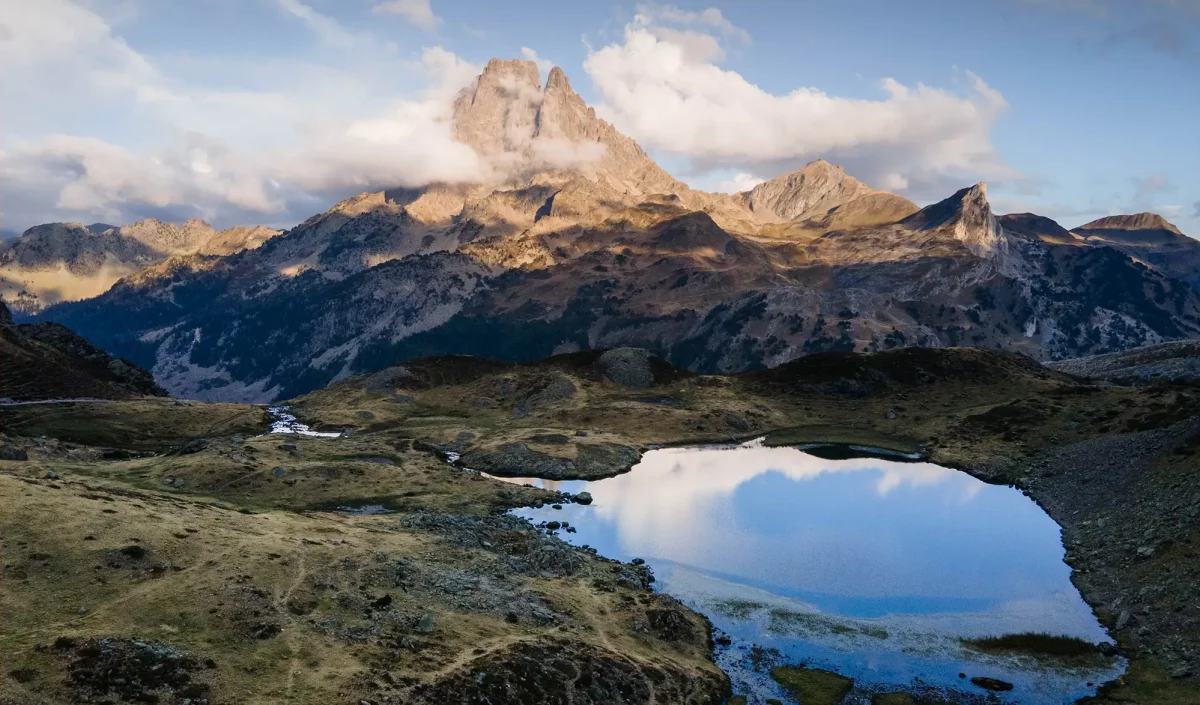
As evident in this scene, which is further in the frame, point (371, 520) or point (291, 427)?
point (291, 427)

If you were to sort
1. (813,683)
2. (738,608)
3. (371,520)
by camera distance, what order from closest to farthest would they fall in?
(813,683) < (738,608) < (371,520)

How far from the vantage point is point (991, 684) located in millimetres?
52469

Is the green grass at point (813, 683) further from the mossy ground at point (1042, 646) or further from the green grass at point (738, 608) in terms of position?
the mossy ground at point (1042, 646)

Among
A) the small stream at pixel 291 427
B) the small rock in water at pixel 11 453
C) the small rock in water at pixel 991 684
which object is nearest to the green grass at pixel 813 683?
the small rock in water at pixel 991 684

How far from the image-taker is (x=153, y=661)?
1453 inches

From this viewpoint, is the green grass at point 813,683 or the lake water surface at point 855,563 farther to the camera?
the lake water surface at point 855,563

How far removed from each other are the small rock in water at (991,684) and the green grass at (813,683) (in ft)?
32.6

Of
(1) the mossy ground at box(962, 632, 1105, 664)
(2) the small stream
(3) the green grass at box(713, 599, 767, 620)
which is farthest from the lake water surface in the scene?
(2) the small stream

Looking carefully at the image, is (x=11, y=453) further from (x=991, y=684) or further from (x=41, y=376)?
(x=41, y=376)

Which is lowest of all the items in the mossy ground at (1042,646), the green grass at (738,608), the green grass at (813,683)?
the green grass at (813,683)

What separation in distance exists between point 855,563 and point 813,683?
1258 inches

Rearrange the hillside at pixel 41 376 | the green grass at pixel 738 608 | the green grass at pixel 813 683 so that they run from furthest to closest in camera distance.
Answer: the hillside at pixel 41 376 → the green grass at pixel 738 608 → the green grass at pixel 813 683

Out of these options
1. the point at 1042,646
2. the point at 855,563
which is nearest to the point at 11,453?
the point at 855,563

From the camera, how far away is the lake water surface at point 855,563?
5644 cm
